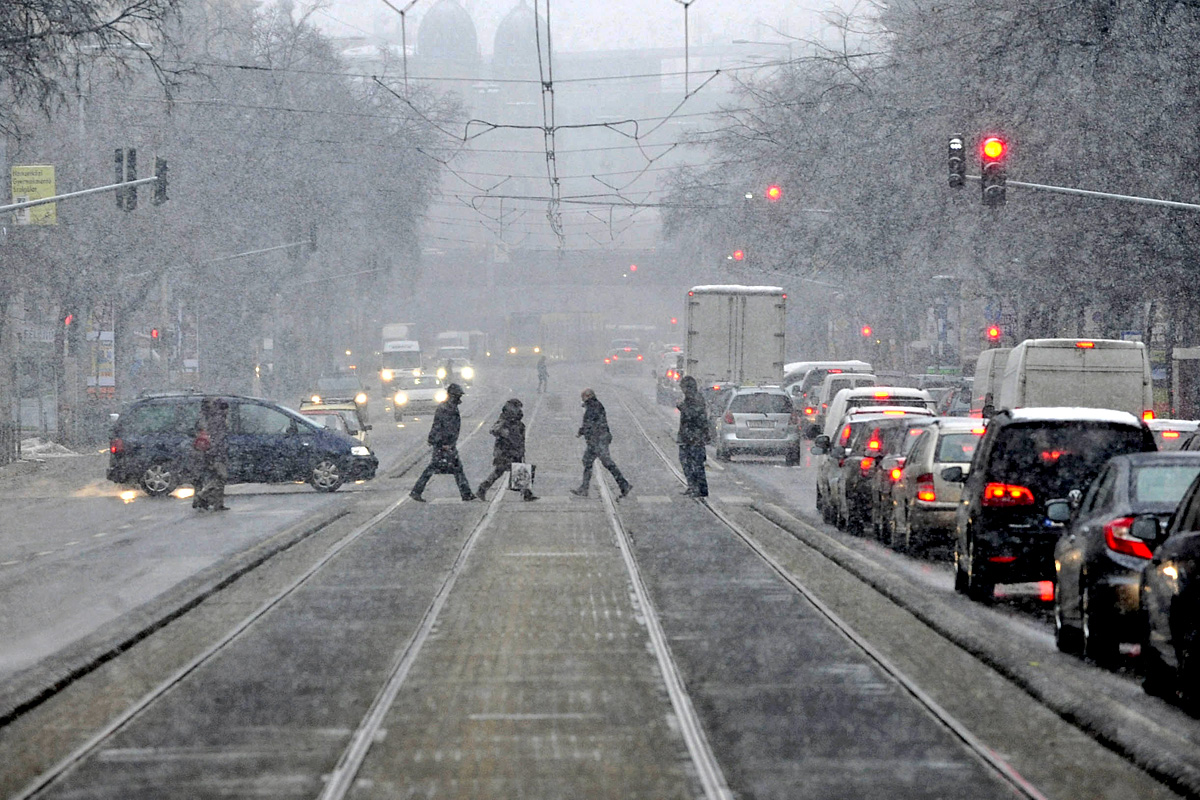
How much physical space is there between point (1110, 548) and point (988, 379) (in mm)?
26447

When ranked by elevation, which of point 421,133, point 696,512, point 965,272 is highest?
point 421,133

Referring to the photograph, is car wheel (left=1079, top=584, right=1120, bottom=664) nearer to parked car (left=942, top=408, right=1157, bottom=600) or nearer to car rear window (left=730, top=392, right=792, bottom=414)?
parked car (left=942, top=408, right=1157, bottom=600)

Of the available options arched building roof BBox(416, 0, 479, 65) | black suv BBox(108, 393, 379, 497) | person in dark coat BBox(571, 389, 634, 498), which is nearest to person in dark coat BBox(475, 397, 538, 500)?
person in dark coat BBox(571, 389, 634, 498)

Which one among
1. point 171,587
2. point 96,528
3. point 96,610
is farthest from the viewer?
point 96,528

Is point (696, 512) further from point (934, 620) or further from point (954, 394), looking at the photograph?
point (954, 394)

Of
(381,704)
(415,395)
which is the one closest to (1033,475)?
(381,704)

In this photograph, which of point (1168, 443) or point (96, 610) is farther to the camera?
point (1168, 443)

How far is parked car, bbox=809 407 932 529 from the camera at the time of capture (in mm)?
21766

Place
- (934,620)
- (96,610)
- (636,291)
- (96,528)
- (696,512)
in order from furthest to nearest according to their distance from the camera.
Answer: (636,291) < (696,512) < (96,528) < (96,610) < (934,620)

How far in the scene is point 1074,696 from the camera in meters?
9.41

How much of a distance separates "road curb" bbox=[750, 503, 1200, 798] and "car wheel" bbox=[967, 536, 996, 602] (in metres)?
0.36

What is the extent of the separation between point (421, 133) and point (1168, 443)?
45.5 metres

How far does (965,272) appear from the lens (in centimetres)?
5109

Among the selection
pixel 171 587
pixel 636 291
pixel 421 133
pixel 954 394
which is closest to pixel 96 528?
pixel 171 587
